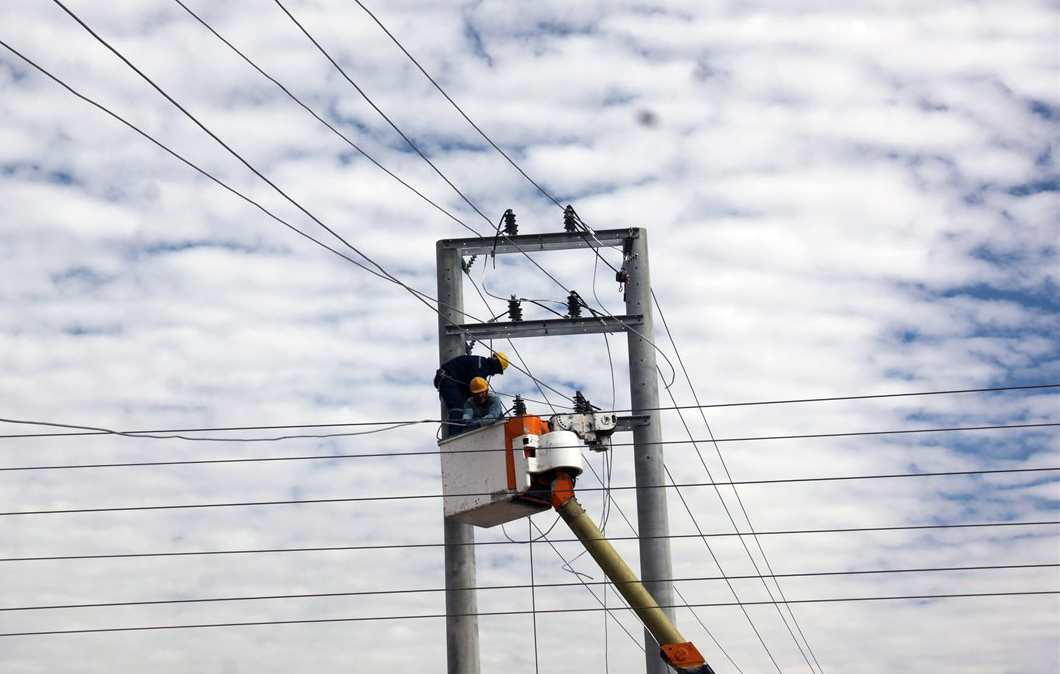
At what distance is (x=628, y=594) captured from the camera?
1275 centimetres

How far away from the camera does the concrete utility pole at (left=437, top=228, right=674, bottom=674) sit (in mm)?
12281

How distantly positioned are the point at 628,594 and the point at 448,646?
1.89 m

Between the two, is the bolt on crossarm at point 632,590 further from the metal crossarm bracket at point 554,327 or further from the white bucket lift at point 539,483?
the metal crossarm bracket at point 554,327

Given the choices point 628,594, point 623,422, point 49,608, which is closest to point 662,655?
point 628,594

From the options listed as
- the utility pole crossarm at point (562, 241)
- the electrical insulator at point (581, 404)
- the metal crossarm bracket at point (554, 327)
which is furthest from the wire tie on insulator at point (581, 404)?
the utility pole crossarm at point (562, 241)

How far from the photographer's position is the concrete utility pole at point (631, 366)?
1228 centimetres

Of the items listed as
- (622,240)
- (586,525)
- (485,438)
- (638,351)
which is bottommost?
(586,525)

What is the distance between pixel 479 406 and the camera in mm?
12586

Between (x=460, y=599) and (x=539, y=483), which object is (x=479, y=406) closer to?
(x=539, y=483)

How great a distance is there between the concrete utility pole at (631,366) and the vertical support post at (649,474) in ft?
0.03

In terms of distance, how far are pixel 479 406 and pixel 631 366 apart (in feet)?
6.05

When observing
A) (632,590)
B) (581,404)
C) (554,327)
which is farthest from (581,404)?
(632,590)

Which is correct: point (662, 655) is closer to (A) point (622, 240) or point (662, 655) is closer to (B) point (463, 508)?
(B) point (463, 508)

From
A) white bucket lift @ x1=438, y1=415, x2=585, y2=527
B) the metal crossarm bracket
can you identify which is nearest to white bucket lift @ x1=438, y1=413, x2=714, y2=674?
white bucket lift @ x1=438, y1=415, x2=585, y2=527
